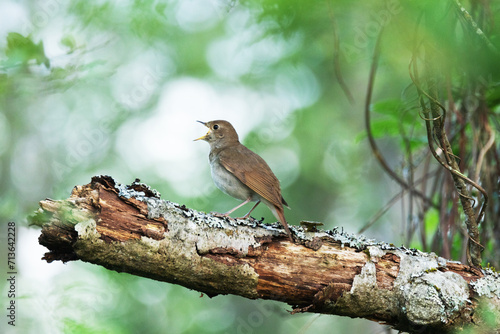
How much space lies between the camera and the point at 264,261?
3416mm

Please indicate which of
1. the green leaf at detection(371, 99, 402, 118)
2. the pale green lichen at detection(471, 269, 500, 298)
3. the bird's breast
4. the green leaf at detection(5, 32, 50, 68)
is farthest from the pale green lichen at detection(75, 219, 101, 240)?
the green leaf at detection(371, 99, 402, 118)

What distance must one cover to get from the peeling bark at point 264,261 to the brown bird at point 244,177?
0.91 meters

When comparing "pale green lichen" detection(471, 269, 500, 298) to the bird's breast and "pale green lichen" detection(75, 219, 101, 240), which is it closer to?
the bird's breast

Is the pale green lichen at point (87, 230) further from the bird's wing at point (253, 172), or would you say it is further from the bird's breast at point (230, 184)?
the bird's breast at point (230, 184)

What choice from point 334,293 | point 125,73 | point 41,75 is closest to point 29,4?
point 125,73

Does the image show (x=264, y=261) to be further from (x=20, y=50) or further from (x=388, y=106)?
(x=388, y=106)

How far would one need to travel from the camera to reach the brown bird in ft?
15.4

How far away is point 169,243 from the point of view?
3203 millimetres

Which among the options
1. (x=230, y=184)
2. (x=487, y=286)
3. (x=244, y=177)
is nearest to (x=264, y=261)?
(x=487, y=286)

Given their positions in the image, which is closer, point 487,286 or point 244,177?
point 487,286

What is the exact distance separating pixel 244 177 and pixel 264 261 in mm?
1674

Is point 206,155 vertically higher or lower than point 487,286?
higher

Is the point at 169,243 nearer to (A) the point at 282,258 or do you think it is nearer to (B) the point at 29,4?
(A) the point at 282,258

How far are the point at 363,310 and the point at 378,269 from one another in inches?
11.9
